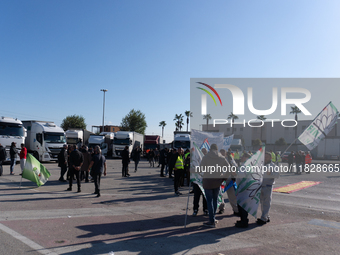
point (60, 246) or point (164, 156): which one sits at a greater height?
point (164, 156)

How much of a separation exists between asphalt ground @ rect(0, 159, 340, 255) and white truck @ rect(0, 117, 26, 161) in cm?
1260

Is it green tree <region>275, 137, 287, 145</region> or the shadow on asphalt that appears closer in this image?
the shadow on asphalt

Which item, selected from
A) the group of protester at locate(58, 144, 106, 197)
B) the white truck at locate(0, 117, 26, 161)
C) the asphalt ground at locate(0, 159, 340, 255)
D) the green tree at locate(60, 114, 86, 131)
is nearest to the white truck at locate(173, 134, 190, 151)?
the white truck at locate(0, 117, 26, 161)

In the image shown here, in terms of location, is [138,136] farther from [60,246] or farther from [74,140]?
[60,246]

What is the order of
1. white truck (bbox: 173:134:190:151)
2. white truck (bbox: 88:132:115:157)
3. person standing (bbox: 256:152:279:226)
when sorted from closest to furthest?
person standing (bbox: 256:152:279:226) → white truck (bbox: 173:134:190:151) → white truck (bbox: 88:132:115:157)

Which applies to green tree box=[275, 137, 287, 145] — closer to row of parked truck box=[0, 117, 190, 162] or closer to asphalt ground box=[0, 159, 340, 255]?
row of parked truck box=[0, 117, 190, 162]

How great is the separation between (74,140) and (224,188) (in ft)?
95.0

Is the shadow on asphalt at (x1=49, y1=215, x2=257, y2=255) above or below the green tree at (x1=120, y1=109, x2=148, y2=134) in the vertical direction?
below

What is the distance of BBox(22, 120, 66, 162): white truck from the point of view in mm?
25125

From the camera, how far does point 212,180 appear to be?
6.75 meters

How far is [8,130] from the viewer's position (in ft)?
70.9

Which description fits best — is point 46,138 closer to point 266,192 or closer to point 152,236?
point 152,236

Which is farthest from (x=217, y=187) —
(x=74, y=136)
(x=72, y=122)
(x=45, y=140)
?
(x=72, y=122)

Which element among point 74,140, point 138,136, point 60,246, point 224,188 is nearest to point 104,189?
point 224,188
